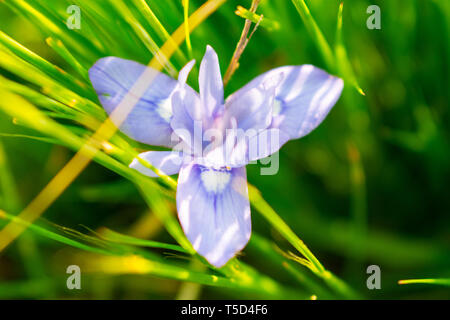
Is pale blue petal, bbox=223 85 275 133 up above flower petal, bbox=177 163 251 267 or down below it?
above

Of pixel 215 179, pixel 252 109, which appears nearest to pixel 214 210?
pixel 215 179

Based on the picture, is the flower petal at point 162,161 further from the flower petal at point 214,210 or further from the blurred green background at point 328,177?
the blurred green background at point 328,177

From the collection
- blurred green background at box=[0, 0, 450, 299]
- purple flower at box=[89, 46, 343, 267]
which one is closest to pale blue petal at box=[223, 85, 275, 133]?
purple flower at box=[89, 46, 343, 267]

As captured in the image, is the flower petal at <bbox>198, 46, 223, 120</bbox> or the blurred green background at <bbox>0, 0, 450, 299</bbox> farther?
the blurred green background at <bbox>0, 0, 450, 299</bbox>

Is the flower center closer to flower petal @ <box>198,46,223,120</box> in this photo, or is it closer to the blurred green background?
flower petal @ <box>198,46,223,120</box>

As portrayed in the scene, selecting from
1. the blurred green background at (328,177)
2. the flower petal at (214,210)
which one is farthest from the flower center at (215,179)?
the blurred green background at (328,177)

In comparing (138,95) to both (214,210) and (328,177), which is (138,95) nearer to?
(214,210)

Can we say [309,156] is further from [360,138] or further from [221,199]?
[221,199]
